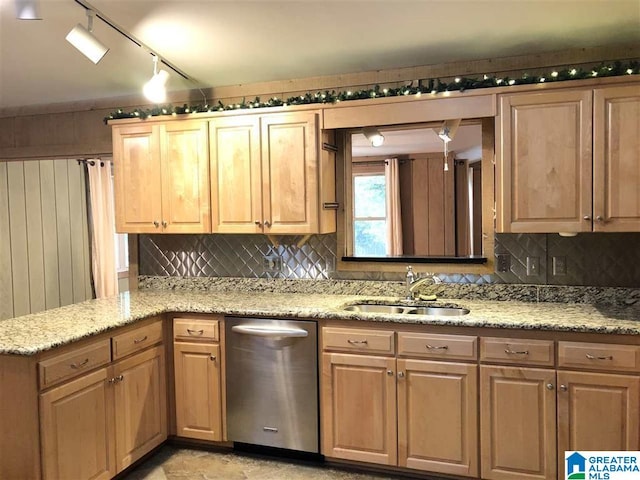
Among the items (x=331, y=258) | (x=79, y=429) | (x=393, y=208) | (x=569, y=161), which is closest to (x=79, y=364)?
(x=79, y=429)

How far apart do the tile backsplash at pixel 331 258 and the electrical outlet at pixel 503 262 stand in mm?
19

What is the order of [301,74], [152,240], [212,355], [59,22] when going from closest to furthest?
[59,22]
[212,355]
[301,74]
[152,240]

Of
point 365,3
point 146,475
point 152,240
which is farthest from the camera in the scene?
point 152,240

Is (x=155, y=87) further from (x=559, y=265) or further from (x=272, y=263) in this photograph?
(x=559, y=265)

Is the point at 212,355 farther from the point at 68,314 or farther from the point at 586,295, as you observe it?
the point at 586,295

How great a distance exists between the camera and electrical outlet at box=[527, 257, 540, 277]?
3088 millimetres

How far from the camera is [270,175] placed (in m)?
3.26

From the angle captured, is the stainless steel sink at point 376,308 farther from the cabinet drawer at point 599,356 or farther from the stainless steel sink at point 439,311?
the cabinet drawer at point 599,356

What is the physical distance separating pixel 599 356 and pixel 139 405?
2.46 metres

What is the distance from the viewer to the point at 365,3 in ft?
7.73

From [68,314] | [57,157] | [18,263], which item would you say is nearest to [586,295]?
[68,314]

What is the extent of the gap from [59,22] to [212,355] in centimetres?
200

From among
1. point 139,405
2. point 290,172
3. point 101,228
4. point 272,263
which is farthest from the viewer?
point 101,228

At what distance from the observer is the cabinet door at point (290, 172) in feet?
10.4
